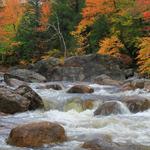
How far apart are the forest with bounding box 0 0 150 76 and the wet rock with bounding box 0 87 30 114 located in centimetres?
1507

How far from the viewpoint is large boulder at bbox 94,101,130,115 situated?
1593cm

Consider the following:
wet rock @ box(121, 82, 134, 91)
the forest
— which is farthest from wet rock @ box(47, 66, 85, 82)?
wet rock @ box(121, 82, 134, 91)

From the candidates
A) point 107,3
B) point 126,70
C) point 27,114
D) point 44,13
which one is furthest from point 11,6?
point 27,114

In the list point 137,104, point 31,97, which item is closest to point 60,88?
point 31,97

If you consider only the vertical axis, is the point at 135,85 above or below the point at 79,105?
above

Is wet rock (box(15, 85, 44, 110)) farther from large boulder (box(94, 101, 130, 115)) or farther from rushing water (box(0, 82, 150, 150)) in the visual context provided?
large boulder (box(94, 101, 130, 115))

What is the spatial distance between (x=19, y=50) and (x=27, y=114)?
27.5m

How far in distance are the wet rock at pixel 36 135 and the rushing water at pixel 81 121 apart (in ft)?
0.77

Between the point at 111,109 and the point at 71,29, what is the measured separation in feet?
83.9

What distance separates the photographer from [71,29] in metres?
40.9

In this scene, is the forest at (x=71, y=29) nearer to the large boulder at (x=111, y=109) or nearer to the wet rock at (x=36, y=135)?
the large boulder at (x=111, y=109)

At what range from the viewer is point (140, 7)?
3167cm

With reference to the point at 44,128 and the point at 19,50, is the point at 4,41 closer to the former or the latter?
the point at 19,50

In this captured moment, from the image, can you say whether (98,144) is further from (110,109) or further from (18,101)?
(18,101)
